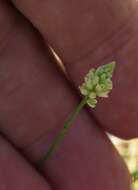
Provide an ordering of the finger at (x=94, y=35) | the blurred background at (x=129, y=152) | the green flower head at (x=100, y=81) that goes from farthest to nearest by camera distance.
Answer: the blurred background at (x=129, y=152)
the finger at (x=94, y=35)
the green flower head at (x=100, y=81)

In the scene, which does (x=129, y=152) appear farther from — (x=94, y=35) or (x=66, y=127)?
(x=66, y=127)

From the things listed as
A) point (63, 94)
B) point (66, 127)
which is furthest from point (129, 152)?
point (66, 127)

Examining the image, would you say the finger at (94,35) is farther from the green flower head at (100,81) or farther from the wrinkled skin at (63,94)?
the green flower head at (100,81)

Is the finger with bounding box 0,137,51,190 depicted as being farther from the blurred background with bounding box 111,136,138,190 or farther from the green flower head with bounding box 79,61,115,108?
the blurred background with bounding box 111,136,138,190

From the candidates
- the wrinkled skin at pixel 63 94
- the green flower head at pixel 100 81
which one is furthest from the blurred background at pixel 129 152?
the green flower head at pixel 100 81

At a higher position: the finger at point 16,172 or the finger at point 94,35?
the finger at point 94,35

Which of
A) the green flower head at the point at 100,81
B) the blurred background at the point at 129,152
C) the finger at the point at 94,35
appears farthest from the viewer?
the blurred background at the point at 129,152
